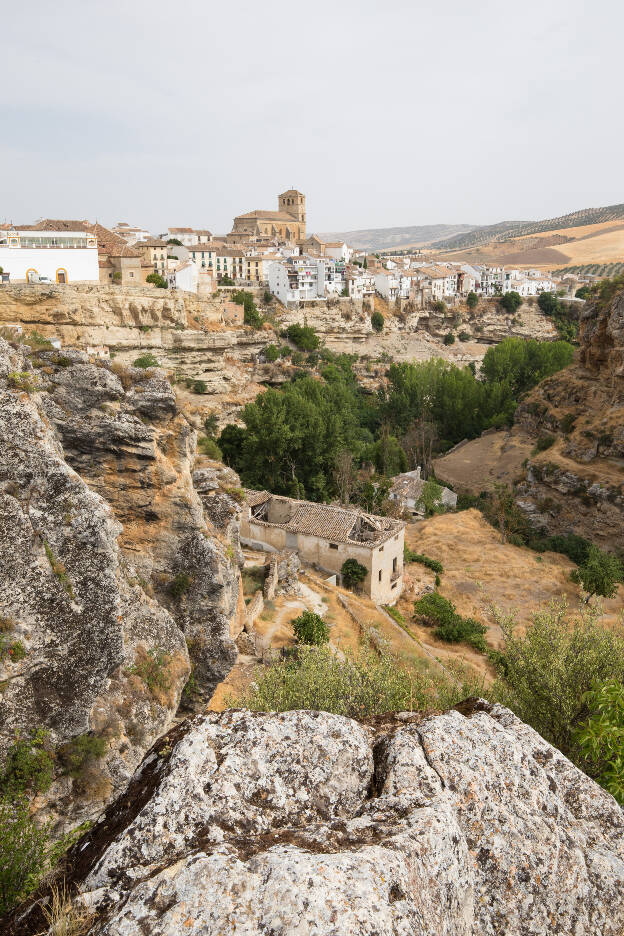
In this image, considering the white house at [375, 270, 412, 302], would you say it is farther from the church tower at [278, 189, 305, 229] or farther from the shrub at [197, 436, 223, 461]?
the shrub at [197, 436, 223, 461]

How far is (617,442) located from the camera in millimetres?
34844

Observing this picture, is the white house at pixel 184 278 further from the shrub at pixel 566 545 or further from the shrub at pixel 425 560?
the shrub at pixel 566 545

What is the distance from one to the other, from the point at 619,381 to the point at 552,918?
39.5m

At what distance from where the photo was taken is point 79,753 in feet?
25.6

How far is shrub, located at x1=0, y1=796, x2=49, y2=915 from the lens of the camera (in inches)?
197

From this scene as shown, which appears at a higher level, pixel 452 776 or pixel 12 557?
pixel 12 557

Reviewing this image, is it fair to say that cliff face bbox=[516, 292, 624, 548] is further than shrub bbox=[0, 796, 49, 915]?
Yes

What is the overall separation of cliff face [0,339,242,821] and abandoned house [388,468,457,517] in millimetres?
26429

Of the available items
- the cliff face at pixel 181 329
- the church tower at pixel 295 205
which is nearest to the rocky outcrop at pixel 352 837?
the cliff face at pixel 181 329

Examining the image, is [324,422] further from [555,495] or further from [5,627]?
[5,627]

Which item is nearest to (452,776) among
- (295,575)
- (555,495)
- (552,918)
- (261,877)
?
(552,918)

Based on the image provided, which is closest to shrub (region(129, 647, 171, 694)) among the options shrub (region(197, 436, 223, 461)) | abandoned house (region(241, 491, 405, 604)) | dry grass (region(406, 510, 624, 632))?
shrub (region(197, 436, 223, 461))

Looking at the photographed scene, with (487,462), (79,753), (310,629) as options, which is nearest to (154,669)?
(79,753)

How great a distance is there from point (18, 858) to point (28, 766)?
7.00ft
